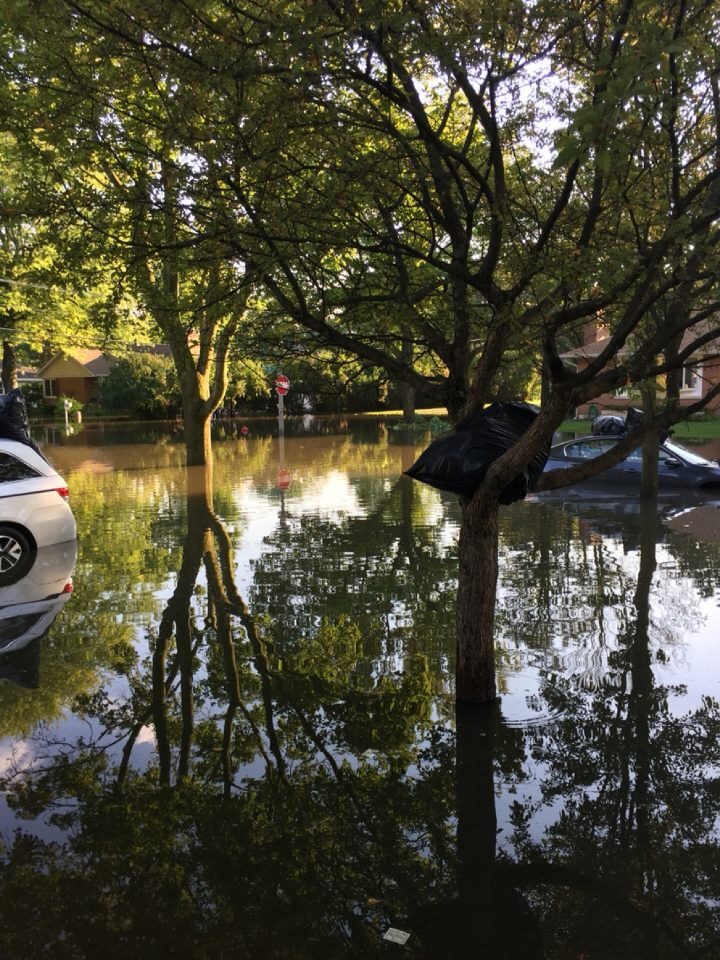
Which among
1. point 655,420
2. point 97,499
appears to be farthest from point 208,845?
point 97,499

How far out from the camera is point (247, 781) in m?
4.71

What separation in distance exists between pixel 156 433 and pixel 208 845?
3657 cm

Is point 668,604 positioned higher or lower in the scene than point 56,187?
lower

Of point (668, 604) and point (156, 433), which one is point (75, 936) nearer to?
point (668, 604)

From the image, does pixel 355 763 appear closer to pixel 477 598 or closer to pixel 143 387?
pixel 477 598

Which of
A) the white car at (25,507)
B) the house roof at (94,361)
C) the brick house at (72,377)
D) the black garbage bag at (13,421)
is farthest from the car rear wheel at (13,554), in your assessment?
the brick house at (72,377)

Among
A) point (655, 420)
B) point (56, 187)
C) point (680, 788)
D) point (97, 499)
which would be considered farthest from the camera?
point (97, 499)

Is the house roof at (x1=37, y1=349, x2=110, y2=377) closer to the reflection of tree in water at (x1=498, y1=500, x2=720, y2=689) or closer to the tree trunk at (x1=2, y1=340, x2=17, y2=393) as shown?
the tree trunk at (x1=2, y1=340, x2=17, y2=393)

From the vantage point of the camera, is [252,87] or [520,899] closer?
[520,899]

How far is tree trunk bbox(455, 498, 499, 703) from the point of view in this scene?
17.8ft

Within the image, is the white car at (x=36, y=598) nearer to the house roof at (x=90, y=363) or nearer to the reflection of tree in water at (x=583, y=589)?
the reflection of tree in water at (x=583, y=589)

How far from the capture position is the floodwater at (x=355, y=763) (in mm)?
3463

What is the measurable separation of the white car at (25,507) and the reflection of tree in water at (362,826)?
4.23 metres

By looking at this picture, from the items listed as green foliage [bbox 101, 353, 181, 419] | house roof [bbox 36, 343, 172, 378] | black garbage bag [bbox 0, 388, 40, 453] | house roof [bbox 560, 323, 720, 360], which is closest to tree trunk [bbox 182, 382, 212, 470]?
house roof [bbox 560, 323, 720, 360]
